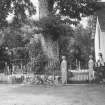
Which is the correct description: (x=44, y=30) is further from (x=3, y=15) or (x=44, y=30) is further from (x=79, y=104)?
(x=79, y=104)

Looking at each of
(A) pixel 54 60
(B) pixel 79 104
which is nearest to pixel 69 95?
(B) pixel 79 104

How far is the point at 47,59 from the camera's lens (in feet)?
55.1

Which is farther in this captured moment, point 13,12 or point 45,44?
point 13,12

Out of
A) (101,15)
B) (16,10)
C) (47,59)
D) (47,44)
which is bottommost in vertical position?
(47,59)

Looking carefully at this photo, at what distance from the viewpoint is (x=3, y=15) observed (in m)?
20.1

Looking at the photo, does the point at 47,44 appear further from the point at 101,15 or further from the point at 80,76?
the point at 101,15

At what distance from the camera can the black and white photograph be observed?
11398 millimetres

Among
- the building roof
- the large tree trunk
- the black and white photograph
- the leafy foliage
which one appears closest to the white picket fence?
the black and white photograph

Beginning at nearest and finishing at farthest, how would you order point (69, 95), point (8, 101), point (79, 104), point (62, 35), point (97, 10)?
point (79, 104), point (8, 101), point (69, 95), point (62, 35), point (97, 10)

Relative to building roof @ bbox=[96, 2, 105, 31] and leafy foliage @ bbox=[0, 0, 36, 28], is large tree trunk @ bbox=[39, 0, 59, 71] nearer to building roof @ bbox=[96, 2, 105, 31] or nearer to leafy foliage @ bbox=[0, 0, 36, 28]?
leafy foliage @ bbox=[0, 0, 36, 28]

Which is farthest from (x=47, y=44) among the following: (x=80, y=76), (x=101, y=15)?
(x=101, y=15)

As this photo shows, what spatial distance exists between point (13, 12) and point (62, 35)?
5331 millimetres

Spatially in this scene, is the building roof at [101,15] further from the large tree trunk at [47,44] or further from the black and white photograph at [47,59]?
the large tree trunk at [47,44]

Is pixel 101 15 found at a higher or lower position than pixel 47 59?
higher
